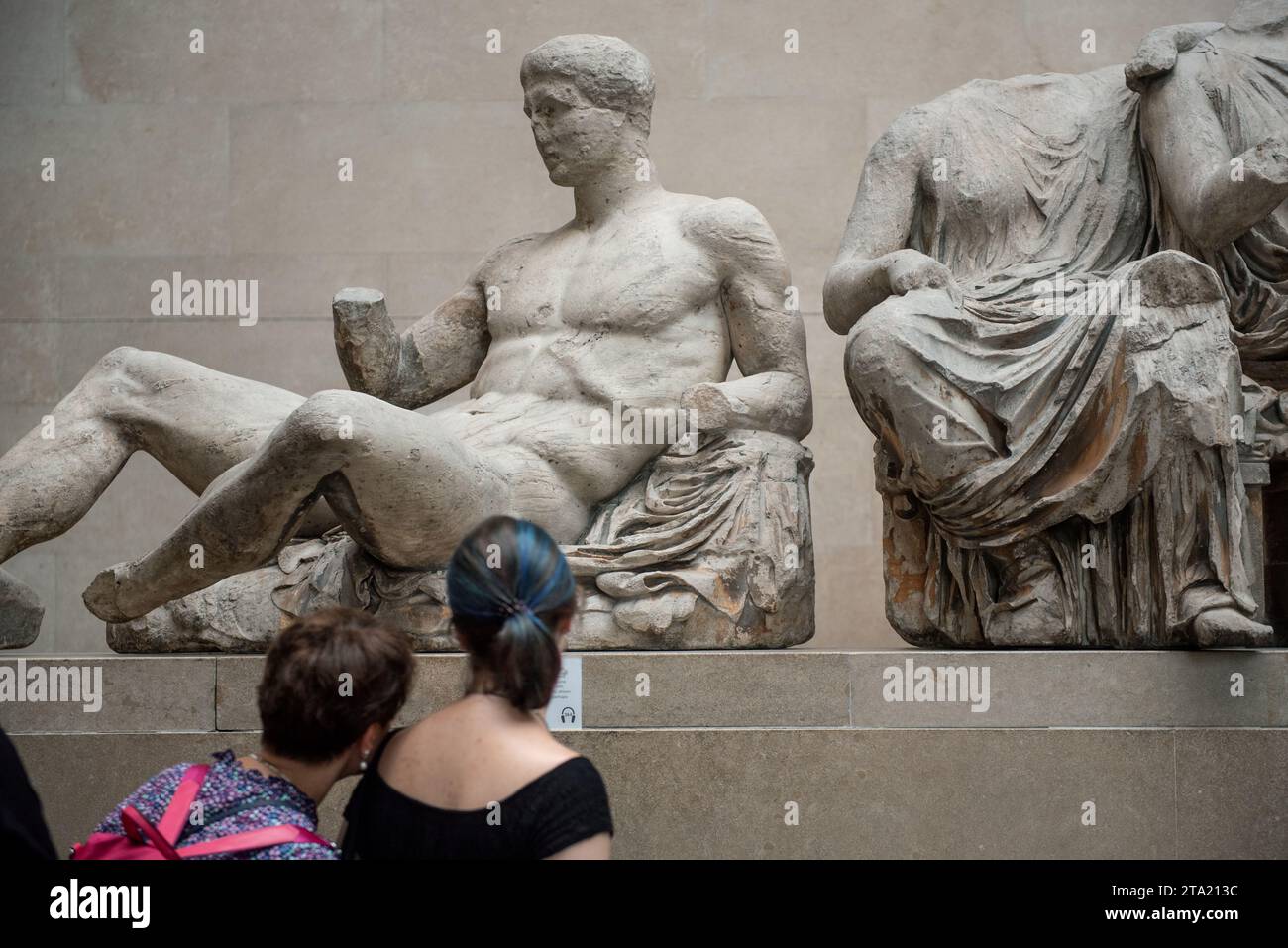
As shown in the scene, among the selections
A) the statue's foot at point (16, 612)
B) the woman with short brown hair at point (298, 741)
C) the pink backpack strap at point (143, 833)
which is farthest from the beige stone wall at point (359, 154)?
the pink backpack strap at point (143, 833)

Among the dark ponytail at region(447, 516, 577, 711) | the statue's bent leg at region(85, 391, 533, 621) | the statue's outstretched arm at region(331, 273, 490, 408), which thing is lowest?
the dark ponytail at region(447, 516, 577, 711)

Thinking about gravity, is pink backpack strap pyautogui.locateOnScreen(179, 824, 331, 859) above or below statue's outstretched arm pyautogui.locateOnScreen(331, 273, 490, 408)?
below

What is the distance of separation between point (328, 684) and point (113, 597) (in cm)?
258

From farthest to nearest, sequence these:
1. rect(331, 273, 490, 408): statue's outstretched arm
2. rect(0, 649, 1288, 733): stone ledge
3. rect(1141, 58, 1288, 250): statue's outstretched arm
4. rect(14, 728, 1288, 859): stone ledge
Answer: rect(331, 273, 490, 408): statue's outstretched arm < rect(1141, 58, 1288, 250): statue's outstretched arm < rect(0, 649, 1288, 733): stone ledge < rect(14, 728, 1288, 859): stone ledge

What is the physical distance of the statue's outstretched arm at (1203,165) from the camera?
5438mm

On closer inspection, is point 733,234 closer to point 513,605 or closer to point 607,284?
point 607,284

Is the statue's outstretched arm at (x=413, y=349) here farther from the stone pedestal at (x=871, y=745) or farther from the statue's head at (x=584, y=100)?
the stone pedestal at (x=871, y=745)

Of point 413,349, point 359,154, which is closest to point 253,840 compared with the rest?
point 413,349

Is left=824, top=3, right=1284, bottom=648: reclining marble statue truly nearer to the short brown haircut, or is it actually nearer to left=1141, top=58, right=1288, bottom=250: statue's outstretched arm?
left=1141, top=58, right=1288, bottom=250: statue's outstretched arm

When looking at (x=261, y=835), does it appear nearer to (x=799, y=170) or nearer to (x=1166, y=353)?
(x=1166, y=353)

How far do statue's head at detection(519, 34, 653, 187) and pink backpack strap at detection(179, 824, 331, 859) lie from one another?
3.35m

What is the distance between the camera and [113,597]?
17.4 feet

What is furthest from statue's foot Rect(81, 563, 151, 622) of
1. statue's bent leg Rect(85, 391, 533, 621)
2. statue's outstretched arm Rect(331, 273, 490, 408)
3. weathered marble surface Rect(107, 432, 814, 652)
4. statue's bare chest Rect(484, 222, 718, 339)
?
statue's bare chest Rect(484, 222, 718, 339)

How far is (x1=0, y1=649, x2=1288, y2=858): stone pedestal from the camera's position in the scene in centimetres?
491
